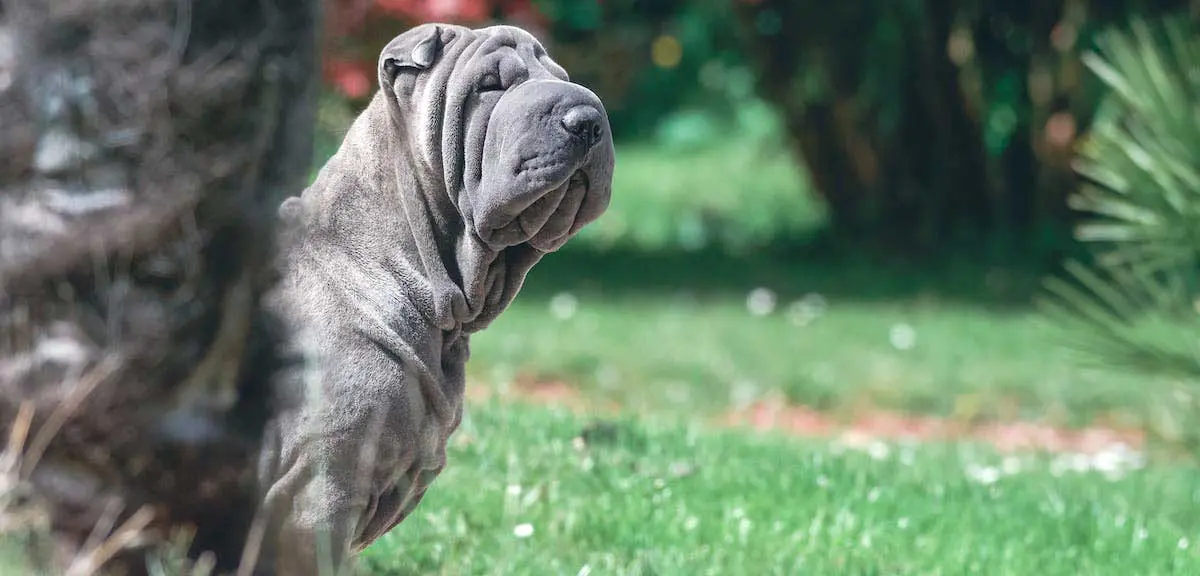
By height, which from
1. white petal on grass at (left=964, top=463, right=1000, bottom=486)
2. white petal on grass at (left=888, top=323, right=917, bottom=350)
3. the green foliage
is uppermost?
the green foliage

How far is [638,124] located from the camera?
74.8 feet

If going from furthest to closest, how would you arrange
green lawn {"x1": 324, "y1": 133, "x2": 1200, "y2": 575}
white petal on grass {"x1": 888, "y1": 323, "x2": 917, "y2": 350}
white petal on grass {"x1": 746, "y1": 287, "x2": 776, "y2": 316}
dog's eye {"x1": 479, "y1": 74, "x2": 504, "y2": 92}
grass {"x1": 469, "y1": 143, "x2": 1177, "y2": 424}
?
white petal on grass {"x1": 746, "y1": 287, "x2": 776, "y2": 316}, white petal on grass {"x1": 888, "y1": 323, "x2": 917, "y2": 350}, grass {"x1": 469, "y1": 143, "x2": 1177, "y2": 424}, green lawn {"x1": 324, "y1": 133, "x2": 1200, "y2": 575}, dog's eye {"x1": 479, "y1": 74, "x2": 504, "y2": 92}

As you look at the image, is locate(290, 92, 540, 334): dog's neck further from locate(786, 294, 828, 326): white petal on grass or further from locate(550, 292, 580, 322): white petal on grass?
locate(786, 294, 828, 326): white petal on grass

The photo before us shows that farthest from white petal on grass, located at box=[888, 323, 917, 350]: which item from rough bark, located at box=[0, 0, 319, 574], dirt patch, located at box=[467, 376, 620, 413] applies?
rough bark, located at box=[0, 0, 319, 574]

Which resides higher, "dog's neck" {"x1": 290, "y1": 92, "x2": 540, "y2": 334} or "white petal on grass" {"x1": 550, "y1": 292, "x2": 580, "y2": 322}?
"dog's neck" {"x1": 290, "y1": 92, "x2": 540, "y2": 334}

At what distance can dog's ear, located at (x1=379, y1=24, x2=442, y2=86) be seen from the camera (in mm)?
3275

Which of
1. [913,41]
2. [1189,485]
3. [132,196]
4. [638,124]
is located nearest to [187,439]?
[132,196]

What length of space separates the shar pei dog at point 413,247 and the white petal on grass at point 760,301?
7.97m

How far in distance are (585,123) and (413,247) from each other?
1.59 ft

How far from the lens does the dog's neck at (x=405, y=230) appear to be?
3.32 meters

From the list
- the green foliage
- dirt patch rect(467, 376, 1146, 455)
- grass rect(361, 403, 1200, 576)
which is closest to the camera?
grass rect(361, 403, 1200, 576)

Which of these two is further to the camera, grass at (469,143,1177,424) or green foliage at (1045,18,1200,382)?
grass at (469,143,1177,424)

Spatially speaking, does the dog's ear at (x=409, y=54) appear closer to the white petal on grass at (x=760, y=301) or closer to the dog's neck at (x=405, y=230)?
the dog's neck at (x=405, y=230)

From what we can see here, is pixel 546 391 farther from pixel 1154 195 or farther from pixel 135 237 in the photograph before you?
pixel 135 237
